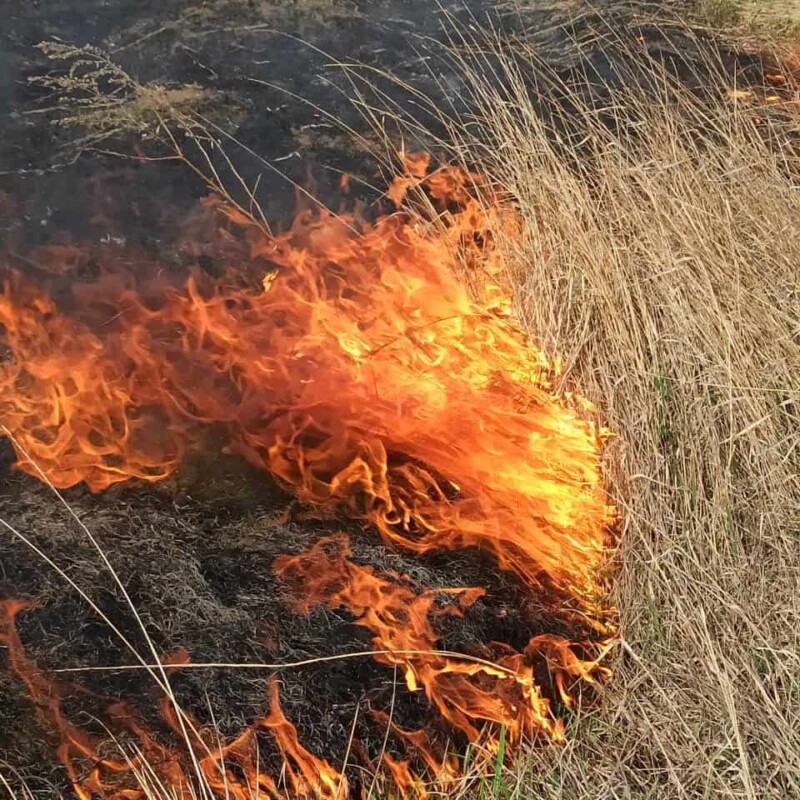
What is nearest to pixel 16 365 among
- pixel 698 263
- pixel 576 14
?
pixel 698 263

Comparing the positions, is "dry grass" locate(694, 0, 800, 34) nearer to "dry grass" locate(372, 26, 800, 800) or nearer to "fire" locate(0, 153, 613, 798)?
"dry grass" locate(372, 26, 800, 800)

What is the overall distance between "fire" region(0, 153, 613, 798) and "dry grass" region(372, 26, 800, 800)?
135 mm

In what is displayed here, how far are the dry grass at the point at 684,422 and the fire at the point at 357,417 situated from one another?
135 millimetres

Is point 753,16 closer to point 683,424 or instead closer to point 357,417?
point 683,424

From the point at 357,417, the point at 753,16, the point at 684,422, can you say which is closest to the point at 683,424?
the point at 684,422

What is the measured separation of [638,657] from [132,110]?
3.83m

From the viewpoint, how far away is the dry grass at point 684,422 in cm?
223

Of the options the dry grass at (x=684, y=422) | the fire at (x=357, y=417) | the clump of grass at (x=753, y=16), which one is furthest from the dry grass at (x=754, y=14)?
the fire at (x=357, y=417)

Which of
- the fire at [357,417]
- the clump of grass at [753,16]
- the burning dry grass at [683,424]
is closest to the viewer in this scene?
the burning dry grass at [683,424]

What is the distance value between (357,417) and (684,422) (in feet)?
3.67

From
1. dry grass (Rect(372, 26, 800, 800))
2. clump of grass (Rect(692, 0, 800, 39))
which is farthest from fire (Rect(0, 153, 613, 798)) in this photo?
clump of grass (Rect(692, 0, 800, 39))

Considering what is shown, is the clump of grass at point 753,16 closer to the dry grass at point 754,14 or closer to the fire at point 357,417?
the dry grass at point 754,14

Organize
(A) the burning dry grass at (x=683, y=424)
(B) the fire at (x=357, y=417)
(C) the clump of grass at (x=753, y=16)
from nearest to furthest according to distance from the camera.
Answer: (A) the burning dry grass at (x=683, y=424)
(B) the fire at (x=357, y=417)
(C) the clump of grass at (x=753, y=16)

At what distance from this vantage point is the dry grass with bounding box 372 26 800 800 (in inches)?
88.0
